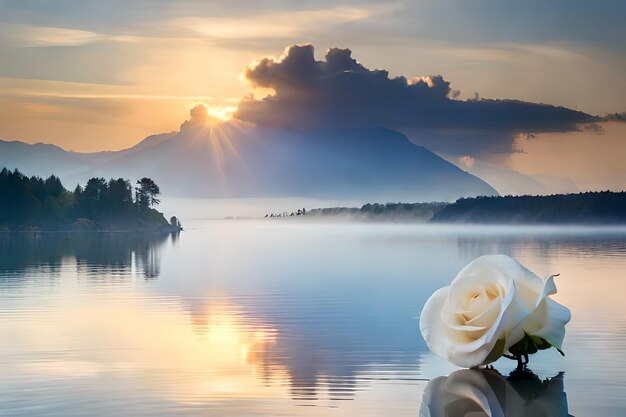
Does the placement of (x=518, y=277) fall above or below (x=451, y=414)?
above

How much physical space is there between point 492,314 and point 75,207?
16234 centimetres

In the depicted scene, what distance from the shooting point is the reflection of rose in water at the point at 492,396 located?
6.87 m

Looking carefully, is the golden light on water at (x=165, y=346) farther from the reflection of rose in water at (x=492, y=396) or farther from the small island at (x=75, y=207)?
the small island at (x=75, y=207)

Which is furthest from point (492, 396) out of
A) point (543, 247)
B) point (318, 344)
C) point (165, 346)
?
point (543, 247)

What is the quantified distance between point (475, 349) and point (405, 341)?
4.93 meters

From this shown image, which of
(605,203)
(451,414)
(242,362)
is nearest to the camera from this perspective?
(451,414)

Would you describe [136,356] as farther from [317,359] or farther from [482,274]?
[482,274]

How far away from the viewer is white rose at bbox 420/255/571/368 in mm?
7652

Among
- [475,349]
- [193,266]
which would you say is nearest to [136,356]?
[475,349]

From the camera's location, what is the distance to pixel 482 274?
801 centimetres

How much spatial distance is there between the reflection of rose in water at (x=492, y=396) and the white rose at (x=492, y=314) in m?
0.24

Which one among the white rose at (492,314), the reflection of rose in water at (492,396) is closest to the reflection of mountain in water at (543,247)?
the reflection of rose in water at (492,396)

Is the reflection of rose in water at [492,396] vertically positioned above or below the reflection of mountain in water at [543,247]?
above

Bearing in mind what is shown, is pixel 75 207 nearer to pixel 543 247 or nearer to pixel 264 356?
pixel 543 247
